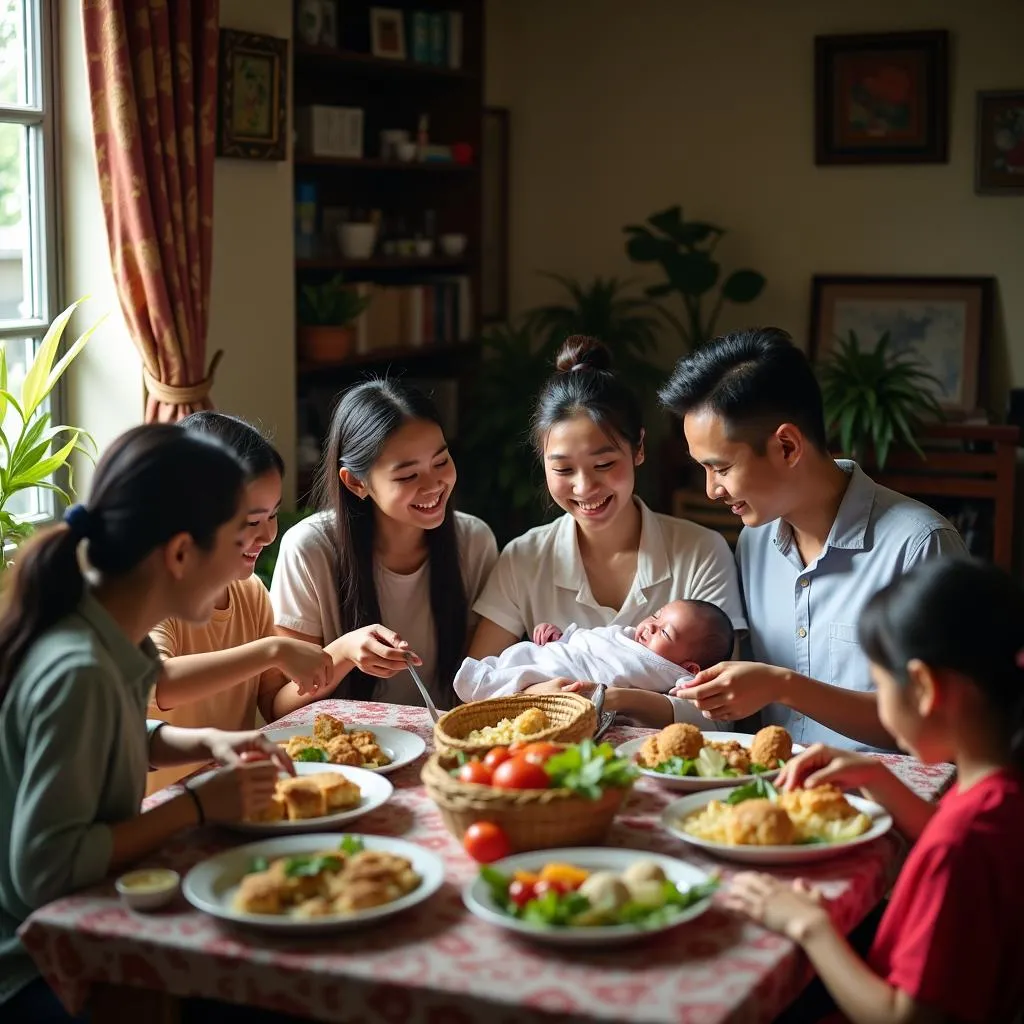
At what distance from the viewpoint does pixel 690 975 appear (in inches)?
54.4

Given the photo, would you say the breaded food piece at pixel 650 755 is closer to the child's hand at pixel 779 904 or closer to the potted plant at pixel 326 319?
the child's hand at pixel 779 904

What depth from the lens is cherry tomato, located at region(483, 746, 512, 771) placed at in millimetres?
1738

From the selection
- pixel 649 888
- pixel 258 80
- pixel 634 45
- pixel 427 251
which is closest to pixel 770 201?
pixel 634 45

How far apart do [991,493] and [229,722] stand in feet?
11.1

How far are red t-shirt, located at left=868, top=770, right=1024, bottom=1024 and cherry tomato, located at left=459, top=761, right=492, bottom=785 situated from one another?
19.5 inches

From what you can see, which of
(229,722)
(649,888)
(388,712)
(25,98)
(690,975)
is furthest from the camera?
(25,98)

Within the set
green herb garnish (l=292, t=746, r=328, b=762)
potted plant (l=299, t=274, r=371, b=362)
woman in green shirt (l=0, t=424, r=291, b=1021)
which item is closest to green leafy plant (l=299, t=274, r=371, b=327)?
potted plant (l=299, t=274, r=371, b=362)

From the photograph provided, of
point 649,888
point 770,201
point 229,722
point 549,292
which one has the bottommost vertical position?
point 229,722

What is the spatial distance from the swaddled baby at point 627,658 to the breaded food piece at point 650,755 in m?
0.48

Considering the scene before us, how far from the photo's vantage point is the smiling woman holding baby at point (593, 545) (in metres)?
2.73

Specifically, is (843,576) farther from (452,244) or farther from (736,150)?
(736,150)

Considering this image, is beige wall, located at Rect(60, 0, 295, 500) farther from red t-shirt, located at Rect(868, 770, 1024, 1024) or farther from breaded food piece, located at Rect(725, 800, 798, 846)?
red t-shirt, located at Rect(868, 770, 1024, 1024)

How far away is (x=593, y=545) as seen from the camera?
2.86 metres

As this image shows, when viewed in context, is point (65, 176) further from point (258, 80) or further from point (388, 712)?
point (388, 712)
